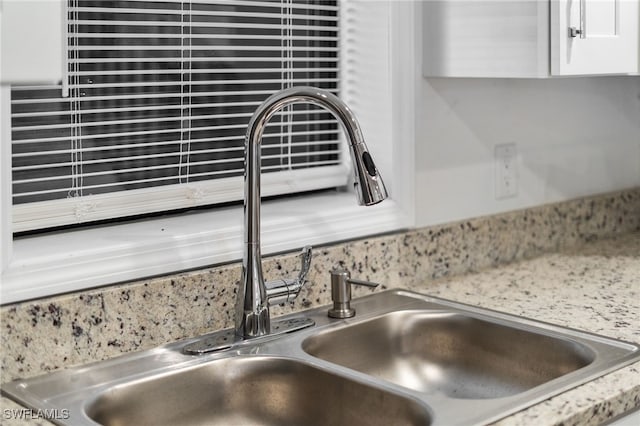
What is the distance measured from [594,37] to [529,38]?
0.46 ft

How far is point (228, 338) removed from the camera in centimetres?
150

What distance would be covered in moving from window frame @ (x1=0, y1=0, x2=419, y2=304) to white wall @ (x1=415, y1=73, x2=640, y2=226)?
5 centimetres

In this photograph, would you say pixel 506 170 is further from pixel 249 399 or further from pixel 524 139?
pixel 249 399

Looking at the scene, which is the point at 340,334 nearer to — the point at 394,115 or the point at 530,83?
the point at 394,115

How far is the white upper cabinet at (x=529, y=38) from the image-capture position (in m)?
1.65

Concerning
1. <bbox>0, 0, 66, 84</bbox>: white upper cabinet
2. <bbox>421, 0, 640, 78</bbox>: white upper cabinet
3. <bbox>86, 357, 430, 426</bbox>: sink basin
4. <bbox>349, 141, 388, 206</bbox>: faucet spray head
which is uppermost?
<bbox>421, 0, 640, 78</bbox>: white upper cabinet

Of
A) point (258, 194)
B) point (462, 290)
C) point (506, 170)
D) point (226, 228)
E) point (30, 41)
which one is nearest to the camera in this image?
point (30, 41)

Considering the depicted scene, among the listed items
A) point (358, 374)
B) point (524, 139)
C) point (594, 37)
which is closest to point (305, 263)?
point (358, 374)

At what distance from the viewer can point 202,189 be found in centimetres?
169

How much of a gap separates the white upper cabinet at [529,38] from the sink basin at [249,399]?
739 mm

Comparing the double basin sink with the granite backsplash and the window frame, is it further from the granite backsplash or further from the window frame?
the window frame

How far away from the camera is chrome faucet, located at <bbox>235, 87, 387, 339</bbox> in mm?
1395

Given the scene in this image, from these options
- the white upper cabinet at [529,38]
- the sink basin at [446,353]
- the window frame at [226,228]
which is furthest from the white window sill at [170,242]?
the white upper cabinet at [529,38]

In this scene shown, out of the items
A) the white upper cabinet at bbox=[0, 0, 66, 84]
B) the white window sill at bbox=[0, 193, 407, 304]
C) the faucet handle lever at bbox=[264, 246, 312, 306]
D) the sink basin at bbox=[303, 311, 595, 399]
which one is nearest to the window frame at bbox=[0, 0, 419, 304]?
the white window sill at bbox=[0, 193, 407, 304]
